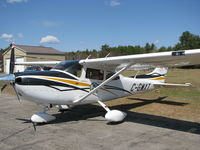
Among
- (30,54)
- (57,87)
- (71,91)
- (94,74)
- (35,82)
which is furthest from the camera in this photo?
(30,54)

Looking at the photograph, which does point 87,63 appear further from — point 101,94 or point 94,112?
point 94,112

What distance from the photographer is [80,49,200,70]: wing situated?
517 cm

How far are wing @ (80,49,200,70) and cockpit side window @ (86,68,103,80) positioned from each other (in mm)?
142

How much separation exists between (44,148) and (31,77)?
2.14 m

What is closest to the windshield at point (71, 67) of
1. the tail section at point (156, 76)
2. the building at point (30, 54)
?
the tail section at point (156, 76)

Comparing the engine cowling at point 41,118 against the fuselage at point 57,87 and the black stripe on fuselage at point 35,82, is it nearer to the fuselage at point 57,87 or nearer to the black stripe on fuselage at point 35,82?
the fuselage at point 57,87

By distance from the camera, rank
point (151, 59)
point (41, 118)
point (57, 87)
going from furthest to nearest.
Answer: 1. point (41, 118)
2. point (57, 87)
3. point (151, 59)

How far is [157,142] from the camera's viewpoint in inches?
188

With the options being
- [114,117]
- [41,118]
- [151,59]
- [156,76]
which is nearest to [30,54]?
[156,76]

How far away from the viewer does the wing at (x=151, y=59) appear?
5.17 metres

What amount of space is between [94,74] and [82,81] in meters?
0.58

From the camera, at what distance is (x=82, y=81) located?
672cm

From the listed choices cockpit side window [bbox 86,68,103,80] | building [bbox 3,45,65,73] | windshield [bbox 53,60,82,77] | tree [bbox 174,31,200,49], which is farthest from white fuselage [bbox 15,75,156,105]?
tree [bbox 174,31,200,49]

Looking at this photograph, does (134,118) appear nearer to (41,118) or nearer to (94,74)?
(94,74)
